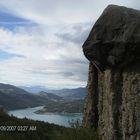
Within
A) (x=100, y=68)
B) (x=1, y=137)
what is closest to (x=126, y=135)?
(x=100, y=68)

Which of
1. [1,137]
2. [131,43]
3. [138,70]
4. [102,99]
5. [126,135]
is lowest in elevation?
[1,137]

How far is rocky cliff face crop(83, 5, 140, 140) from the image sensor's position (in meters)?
9.91

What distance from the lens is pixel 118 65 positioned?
34.2 ft

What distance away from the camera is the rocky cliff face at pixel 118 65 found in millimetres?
9914

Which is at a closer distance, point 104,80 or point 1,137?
point 104,80

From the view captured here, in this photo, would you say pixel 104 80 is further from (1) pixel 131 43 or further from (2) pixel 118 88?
(1) pixel 131 43

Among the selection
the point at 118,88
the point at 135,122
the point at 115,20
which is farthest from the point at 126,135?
the point at 115,20

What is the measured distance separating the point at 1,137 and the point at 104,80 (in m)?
13.9

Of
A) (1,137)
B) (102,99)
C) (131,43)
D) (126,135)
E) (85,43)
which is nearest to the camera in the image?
(131,43)

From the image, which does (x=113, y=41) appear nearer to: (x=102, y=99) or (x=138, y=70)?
(x=138, y=70)

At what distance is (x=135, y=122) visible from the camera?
1009 cm

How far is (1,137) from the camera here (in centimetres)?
2383

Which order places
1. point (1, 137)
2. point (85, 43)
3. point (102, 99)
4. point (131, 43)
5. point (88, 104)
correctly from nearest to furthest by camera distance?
Answer: point (131, 43) < point (85, 43) < point (102, 99) < point (88, 104) < point (1, 137)

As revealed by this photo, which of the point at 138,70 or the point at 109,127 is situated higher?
the point at 138,70
